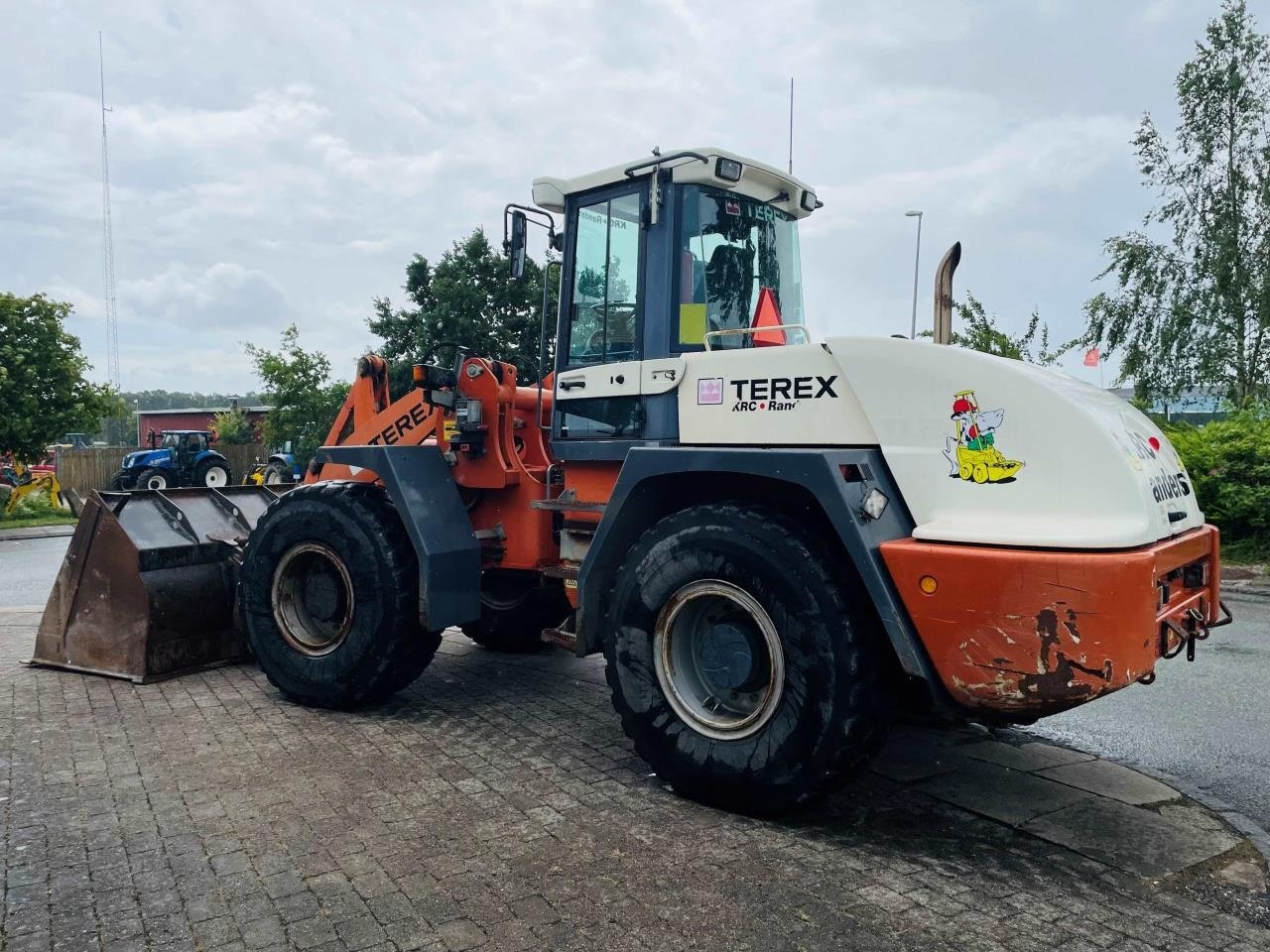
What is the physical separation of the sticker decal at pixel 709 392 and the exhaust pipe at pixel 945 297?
3.16ft

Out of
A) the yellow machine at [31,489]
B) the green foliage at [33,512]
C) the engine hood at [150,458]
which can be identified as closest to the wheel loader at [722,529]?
the green foliage at [33,512]

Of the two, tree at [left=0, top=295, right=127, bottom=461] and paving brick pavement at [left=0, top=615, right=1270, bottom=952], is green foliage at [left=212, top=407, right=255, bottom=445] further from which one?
paving brick pavement at [left=0, top=615, right=1270, bottom=952]

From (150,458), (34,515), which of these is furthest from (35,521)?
(150,458)

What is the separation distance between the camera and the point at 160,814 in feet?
13.5

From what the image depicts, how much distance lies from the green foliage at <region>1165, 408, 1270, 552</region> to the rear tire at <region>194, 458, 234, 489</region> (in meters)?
22.7

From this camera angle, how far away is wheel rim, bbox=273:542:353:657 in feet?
19.0

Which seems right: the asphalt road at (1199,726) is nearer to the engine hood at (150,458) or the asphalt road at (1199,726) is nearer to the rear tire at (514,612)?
the rear tire at (514,612)

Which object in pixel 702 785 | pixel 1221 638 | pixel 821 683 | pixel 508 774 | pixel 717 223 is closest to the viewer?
pixel 821 683

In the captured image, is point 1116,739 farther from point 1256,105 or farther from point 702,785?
point 1256,105

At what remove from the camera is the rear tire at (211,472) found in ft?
86.1

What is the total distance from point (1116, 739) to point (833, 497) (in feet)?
9.23

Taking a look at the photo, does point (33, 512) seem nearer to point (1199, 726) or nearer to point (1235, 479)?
point (1235, 479)

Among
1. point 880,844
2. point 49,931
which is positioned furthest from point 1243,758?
point 49,931

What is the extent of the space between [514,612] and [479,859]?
133 inches
